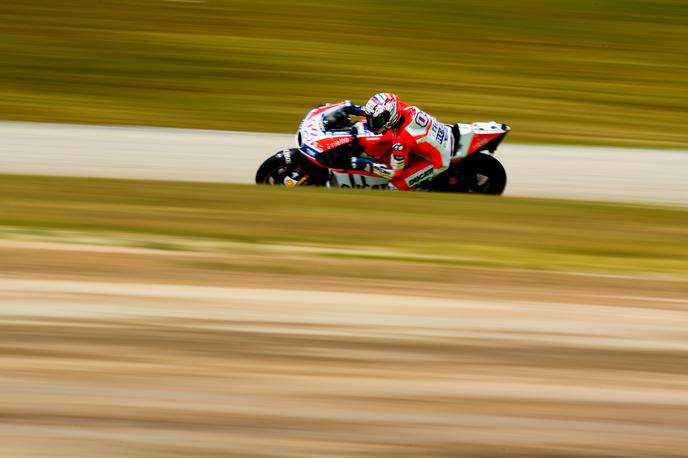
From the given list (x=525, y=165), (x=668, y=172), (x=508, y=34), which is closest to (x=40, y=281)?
(x=525, y=165)

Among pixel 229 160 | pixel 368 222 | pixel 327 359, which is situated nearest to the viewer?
pixel 327 359

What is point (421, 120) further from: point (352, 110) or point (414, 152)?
point (352, 110)

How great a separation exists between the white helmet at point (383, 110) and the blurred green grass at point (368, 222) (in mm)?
1207

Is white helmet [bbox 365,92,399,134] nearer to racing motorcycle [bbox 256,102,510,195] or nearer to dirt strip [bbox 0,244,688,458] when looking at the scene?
racing motorcycle [bbox 256,102,510,195]

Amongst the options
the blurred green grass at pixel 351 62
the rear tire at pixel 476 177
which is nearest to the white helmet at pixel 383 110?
the rear tire at pixel 476 177

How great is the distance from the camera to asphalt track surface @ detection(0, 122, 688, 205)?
1306 cm

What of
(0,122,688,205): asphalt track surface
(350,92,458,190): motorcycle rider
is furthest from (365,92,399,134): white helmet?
(0,122,688,205): asphalt track surface

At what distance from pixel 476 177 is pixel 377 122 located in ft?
4.95

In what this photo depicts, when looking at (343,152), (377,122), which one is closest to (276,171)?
(343,152)

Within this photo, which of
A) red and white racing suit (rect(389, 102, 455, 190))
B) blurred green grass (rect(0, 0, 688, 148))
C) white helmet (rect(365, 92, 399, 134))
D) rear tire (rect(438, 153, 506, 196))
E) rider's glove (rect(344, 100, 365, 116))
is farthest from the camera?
blurred green grass (rect(0, 0, 688, 148))

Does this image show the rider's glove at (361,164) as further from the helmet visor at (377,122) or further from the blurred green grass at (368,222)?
the blurred green grass at (368,222)

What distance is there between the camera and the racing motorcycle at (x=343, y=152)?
35.2ft

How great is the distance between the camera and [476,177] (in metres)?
11.4

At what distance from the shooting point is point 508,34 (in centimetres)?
2081
